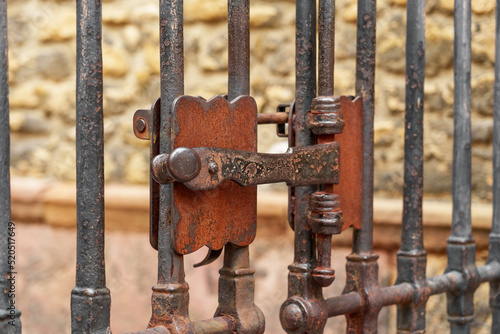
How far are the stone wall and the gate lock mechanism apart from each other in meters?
1.14

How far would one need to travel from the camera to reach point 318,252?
78 centimetres

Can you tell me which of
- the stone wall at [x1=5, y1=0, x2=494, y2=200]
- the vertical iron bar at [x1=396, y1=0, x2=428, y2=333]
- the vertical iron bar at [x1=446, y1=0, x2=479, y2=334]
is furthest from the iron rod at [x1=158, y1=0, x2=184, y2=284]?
the stone wall at [x1=5, y1=0, x2=494, y2=200]

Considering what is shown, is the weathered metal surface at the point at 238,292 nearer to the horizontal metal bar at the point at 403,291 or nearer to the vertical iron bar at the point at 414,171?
the horizontal metal bar at the point at 403,291

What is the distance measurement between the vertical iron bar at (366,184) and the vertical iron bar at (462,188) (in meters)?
0.24

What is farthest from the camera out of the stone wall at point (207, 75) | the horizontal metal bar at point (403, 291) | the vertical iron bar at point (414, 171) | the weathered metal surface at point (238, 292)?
the stone wall at point (207, 75)

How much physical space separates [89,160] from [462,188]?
0.65 metres

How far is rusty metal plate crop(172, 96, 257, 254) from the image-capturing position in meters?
0.65

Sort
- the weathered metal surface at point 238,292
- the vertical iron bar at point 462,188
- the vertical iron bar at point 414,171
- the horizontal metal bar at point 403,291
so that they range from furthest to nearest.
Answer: the vertical iron bar at point 462,188
the vertical iron bar at point 414,171
the horizontal metal bar at point 403,291
the weathered metal surface at point 238,292

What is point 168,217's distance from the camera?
652 mm

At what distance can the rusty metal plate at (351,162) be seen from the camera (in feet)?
2.74

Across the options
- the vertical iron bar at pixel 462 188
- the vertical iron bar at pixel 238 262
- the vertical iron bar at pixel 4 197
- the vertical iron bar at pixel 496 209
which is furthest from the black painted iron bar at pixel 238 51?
the vertical iron bar at pixel 496 209

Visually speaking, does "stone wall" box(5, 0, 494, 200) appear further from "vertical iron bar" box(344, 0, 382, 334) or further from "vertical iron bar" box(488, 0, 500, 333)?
"vertical iron bar" box(344, 0, 382, 334)

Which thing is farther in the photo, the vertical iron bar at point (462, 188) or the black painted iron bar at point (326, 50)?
the vertical iron bar at point (462, 188)

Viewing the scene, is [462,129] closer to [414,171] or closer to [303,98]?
[414,171]
